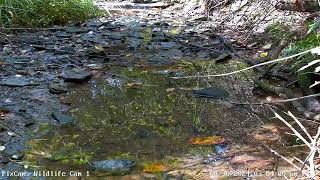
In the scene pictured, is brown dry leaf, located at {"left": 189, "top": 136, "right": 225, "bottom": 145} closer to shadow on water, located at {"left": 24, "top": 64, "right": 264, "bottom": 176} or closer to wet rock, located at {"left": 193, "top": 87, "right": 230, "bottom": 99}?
shadow on water, located at {"left": 24, "top": 64, "right": 264, "bottom": 176}

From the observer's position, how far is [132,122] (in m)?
2.72

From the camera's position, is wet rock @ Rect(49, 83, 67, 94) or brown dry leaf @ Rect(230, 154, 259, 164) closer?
brown dry leaf @ Rect(230, 154, 259, 164)

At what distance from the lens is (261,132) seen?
2.61 meters

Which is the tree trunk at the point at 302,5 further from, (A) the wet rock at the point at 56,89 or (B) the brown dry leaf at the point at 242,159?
(A) the wet rock at the point at 56,89

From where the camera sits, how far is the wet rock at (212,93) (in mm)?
3248

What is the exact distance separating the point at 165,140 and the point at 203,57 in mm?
2283

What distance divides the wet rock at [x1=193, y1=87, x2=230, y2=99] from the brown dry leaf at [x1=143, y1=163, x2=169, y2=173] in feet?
3.91

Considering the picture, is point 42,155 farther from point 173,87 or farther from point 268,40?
point 268,40

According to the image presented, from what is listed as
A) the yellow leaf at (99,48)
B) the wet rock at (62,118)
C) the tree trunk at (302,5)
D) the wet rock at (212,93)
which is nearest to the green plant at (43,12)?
the yellow leaf at (99,48)

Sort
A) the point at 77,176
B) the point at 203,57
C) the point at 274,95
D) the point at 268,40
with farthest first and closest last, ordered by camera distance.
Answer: the point at 268,40 < the point at 203,57 < the point at 274,95 < the point at 77,176

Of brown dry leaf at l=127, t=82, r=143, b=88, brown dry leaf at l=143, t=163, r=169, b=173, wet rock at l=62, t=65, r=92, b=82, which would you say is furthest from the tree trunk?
brown dry leaf at l=143, t=163, r=169, b=173

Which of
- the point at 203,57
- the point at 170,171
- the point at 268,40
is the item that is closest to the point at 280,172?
the point at 170,171

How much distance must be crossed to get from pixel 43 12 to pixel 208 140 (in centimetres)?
413

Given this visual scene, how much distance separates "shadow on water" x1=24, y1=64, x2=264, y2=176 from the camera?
227 cm
